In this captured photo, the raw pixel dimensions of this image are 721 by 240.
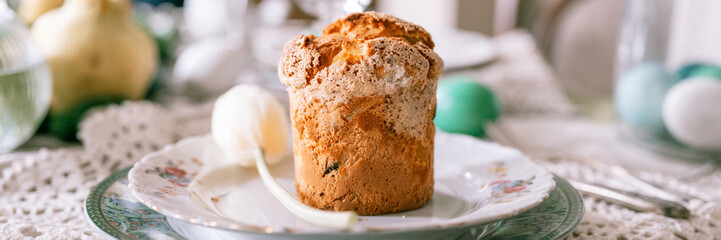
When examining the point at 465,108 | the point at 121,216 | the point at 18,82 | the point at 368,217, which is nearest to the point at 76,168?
the point at 18,82

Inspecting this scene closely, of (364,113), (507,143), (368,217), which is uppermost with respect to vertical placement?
(364,113)

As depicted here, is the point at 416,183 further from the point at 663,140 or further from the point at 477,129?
Answer: the point at 663,140

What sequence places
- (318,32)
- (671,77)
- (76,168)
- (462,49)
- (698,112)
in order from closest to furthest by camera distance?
(76,168), (698,112), (671,77), (318,32), (462,49)

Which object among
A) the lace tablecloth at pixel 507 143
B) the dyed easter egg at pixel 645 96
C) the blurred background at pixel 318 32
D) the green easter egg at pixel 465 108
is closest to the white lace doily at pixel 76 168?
the lace tablecloth at pixel 507 143

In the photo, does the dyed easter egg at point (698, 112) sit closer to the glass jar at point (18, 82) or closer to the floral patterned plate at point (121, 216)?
the floral patterned plate at point (121, 216)

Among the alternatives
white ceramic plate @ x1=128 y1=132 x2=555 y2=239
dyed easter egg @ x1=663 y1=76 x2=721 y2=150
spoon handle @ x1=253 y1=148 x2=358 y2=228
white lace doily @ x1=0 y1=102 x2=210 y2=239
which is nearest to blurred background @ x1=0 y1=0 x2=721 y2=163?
dyed easter egg @ x1=663 y1=76 x2=721 y2=150

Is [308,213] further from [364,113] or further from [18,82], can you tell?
[18,82]
